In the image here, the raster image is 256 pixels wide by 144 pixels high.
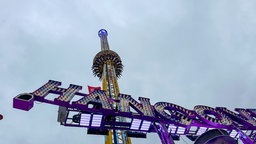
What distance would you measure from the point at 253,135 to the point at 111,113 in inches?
544

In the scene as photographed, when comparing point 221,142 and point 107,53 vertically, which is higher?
point 107,53

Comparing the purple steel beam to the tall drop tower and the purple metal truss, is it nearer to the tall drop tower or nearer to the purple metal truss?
the purple metal truss

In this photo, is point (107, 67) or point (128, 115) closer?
point (128, 115)

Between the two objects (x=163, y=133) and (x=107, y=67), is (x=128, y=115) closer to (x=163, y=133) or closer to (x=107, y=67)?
(x=163, y=133)

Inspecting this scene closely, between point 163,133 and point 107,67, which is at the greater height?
point 107,67

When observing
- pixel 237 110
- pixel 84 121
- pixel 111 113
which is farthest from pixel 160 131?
pixel 237 110

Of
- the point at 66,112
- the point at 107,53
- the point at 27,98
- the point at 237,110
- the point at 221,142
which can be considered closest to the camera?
the point at 221,142

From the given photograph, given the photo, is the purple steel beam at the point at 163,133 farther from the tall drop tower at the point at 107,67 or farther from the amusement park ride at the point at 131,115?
the tall drop tower at the point at 107,67

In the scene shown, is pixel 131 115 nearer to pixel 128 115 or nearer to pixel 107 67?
pixel 128 115

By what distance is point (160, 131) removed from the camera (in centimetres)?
2134

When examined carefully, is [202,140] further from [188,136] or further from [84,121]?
[188,136]

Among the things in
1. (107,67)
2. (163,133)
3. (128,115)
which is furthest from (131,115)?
(107,67)

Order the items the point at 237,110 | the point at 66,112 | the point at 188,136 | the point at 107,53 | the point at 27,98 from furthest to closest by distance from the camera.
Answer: the point at 107,53 < the point at 237,110 < the point at 188,136 < the point at 66,112 < the point at 27,98

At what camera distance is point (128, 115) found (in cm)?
2116
